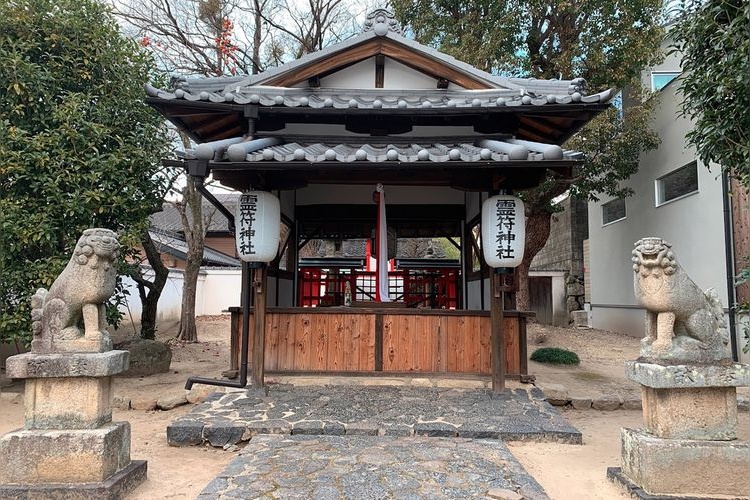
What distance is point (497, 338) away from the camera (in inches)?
260

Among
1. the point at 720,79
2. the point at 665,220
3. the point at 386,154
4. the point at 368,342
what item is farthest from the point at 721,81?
the point at 665,220

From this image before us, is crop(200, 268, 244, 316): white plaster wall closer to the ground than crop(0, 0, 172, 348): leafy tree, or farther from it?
closer to the ground

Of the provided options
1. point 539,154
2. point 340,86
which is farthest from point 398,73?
point 539,154

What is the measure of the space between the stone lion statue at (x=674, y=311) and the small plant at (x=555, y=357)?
678 cm

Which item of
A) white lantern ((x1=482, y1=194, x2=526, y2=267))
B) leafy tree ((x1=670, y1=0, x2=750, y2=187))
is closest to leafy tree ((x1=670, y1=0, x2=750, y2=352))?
leafy tree ((x1=670, y1=0, x2=750, y2=187))

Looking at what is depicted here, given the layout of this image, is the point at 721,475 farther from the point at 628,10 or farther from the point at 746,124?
the point at 628,10

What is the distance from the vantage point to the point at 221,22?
15570mm

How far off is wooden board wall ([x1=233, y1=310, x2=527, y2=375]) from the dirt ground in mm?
1672

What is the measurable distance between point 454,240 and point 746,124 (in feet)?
22.1

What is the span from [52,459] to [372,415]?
11.0ft

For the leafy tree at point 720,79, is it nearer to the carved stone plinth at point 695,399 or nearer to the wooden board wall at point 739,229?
the carved stone plinth at point 695,399

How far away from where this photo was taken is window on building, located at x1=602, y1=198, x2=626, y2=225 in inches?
612

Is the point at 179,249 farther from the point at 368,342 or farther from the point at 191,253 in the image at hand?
the point at 368,342

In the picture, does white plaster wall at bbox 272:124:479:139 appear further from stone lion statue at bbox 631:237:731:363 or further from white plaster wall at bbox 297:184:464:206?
stone lion statue at bbox 631:237:731:363
